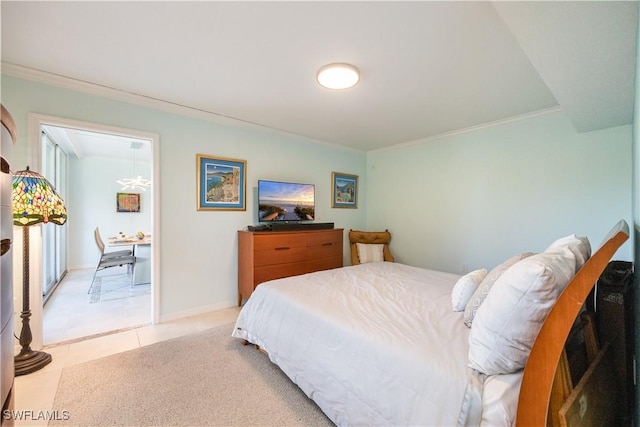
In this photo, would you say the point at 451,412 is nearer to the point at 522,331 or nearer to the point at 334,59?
the point at 522,331

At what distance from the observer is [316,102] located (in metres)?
2.80

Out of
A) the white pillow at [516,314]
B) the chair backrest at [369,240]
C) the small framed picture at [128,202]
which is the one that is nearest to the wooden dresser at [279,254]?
the chair backrest at [369,240]

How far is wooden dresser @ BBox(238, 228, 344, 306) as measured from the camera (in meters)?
3.12

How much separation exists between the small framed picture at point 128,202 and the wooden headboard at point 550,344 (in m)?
7.37

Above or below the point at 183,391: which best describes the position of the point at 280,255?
above

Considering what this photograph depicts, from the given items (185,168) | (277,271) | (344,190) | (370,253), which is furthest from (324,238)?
(185,168)

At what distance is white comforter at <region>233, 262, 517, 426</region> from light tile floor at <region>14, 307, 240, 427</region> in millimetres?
961

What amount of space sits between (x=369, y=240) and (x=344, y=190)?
99 centimetres

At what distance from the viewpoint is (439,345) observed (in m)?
1.23

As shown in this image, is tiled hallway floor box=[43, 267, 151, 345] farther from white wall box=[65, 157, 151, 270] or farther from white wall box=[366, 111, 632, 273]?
white wall box=[366, 111, 632, 273]

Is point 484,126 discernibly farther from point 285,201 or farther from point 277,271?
point 277,271

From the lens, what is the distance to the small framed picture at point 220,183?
3182 mm

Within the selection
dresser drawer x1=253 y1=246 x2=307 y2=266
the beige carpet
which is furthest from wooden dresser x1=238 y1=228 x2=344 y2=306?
the beige carpet

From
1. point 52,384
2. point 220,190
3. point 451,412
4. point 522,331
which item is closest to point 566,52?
point 522,331
